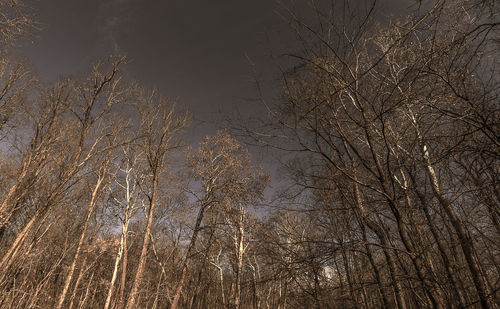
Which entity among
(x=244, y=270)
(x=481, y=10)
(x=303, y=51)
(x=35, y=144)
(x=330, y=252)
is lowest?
(x=330, y=252)

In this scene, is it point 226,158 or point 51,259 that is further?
point 51,259

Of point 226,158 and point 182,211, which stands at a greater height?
point 226,158

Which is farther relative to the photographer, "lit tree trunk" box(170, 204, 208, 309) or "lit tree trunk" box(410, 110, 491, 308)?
"lit tree trunk" box(170, 204, 208, 309)

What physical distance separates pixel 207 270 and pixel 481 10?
75.0 feet

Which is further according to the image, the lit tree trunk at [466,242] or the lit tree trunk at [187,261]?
the lit tree trunk at [187,261]

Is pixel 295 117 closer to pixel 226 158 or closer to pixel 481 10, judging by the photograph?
pixel 481 10

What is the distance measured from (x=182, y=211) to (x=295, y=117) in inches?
363

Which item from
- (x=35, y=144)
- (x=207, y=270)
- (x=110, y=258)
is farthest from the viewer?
(x=110, y=258)

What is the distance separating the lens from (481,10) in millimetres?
2309

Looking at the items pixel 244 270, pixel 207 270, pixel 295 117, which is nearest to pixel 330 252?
pixel 295 117

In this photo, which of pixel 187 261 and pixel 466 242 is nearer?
pixel 466 242

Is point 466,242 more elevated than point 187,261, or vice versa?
point 187,261

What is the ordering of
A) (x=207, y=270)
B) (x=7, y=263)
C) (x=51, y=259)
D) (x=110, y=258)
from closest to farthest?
(x=7, y=263), (x=51, y=259), (x=207, y=270), (x=110, y=258)

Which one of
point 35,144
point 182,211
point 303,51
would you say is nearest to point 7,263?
point 35,144
